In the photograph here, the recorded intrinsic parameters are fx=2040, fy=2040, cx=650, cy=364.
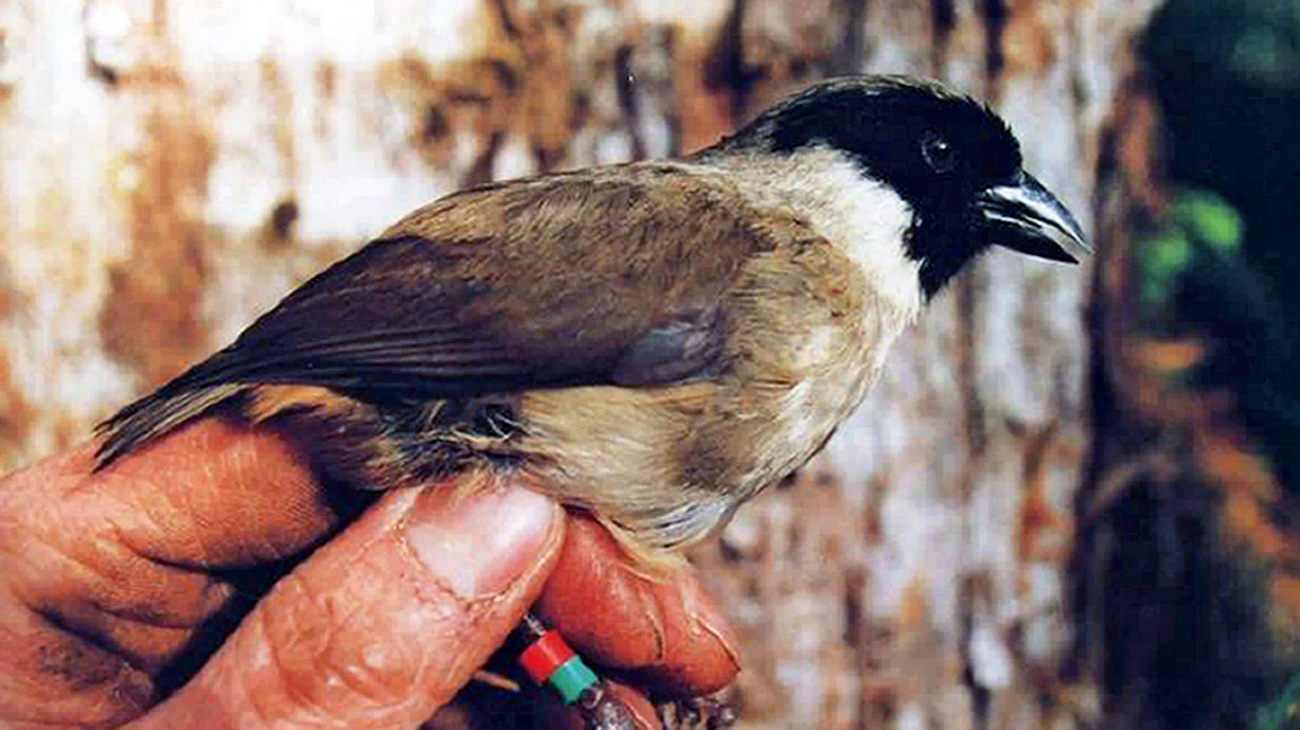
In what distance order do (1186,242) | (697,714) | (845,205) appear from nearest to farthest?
1. (845,205)
2. (697,714)
3. (1186,242)

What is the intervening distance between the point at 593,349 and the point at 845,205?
0.45 metres

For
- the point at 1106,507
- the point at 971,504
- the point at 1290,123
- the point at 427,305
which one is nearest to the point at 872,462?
the point at 971,504

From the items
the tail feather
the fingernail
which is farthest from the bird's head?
the tail feather

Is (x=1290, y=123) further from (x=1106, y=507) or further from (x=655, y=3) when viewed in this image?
(x=655, y=3)

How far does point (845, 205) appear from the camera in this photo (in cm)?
277

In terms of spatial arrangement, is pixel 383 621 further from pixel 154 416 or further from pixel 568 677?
pixel 154 416

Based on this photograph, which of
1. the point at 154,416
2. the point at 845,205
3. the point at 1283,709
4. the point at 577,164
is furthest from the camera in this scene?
the point at 577,164

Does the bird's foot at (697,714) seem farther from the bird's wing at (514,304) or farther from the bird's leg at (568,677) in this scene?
the bird's wing at (514,304)

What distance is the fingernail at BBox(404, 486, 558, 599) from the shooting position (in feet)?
8.04

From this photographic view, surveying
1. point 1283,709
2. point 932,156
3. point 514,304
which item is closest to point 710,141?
point 932,156

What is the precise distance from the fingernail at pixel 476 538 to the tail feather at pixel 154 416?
1.00 ft

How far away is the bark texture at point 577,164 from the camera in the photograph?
326 cm

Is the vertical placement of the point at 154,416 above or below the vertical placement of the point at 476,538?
above

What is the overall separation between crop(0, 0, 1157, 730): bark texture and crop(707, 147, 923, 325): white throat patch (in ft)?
1.91
